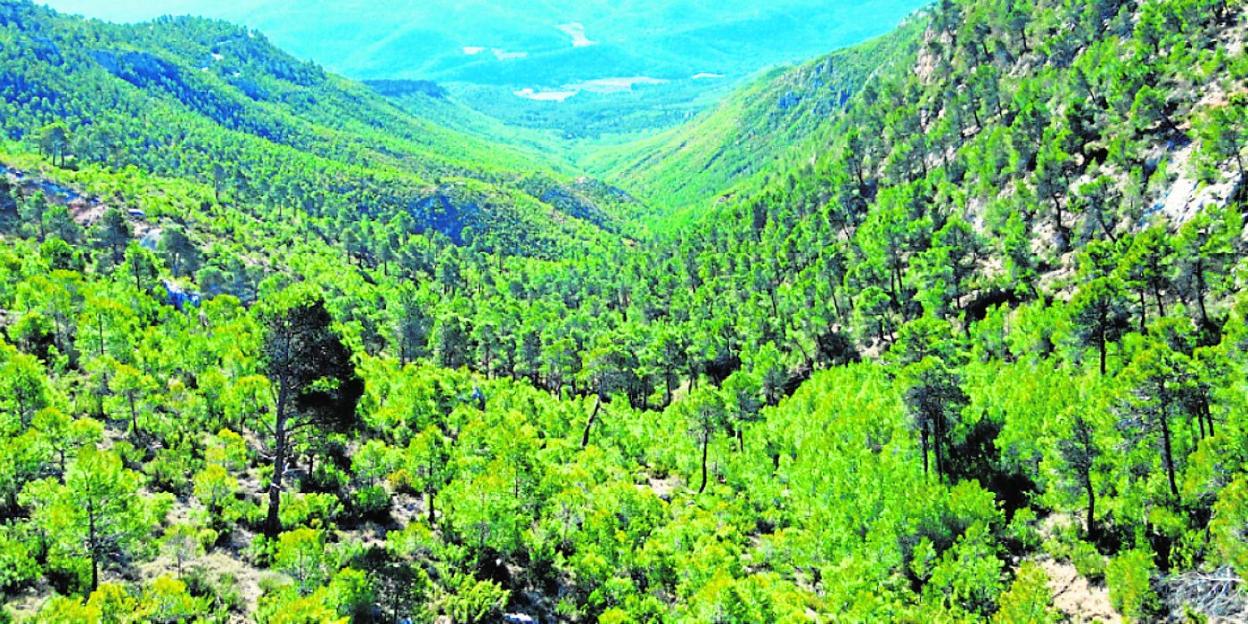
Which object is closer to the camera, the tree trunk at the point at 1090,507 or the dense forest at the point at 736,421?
the dense forest at the point at 736,421

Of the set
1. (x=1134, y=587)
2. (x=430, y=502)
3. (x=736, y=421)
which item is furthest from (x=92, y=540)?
(x=736, y=421)

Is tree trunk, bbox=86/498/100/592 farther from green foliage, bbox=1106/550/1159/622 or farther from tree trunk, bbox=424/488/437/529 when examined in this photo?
green foliage, bbox=1106/550/1159/622

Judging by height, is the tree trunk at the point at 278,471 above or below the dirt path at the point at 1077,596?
above

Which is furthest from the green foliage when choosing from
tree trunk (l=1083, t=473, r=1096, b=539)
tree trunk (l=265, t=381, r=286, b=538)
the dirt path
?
tree trunk (l=265, t=381, r=286, b=538)

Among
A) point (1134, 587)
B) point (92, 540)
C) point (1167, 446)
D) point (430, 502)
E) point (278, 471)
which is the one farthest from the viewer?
point (430, 502)

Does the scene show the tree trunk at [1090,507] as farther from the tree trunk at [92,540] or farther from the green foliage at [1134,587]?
the tree trunk at [92,540]

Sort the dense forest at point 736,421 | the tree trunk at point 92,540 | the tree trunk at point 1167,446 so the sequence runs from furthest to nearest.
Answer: the tree trunk at point 1167,446 < the dense forest at point 736,421 < the tree trunk at point 92,540

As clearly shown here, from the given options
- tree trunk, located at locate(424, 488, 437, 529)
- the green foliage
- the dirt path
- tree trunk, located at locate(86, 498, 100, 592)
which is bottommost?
the dirt path

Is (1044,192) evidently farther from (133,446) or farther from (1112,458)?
(133,446)

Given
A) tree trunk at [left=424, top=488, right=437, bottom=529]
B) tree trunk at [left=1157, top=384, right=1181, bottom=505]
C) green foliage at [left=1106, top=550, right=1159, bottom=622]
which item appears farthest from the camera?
tree trunk at [left=424, top=488, right=437, bottom=529]

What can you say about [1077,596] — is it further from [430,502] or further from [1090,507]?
[430,502]

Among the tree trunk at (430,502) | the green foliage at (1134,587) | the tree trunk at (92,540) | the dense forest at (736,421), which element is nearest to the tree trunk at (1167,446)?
the dense forest at (736,421)
